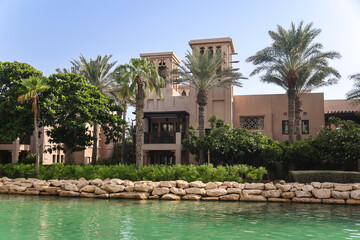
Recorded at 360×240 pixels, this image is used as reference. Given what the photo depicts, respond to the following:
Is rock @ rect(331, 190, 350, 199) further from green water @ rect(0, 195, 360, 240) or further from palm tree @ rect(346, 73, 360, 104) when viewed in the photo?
palm tree @ rect(346, 73, 360, 104)

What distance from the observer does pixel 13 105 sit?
25.7 meters

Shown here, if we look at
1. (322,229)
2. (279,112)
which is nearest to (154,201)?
(322,229)

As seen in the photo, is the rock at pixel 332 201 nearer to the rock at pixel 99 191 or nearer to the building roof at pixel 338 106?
the rock at pixel 99 191

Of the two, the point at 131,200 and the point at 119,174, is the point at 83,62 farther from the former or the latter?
the point at 131,200

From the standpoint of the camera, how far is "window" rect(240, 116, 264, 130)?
106 feet

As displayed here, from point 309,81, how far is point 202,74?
943cm

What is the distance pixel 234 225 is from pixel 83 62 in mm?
25849

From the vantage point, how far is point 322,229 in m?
11.4

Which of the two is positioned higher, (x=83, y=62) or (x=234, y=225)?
(x=83, y=62)

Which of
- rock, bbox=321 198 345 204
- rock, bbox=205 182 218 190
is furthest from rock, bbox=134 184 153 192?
rock, bbox=321 198 345 204

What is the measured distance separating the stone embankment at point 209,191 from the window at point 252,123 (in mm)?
13219

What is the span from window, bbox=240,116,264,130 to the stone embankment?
13.2 meters

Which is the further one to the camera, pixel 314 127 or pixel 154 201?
pixel 314 127

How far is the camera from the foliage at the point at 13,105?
84.2 feet
